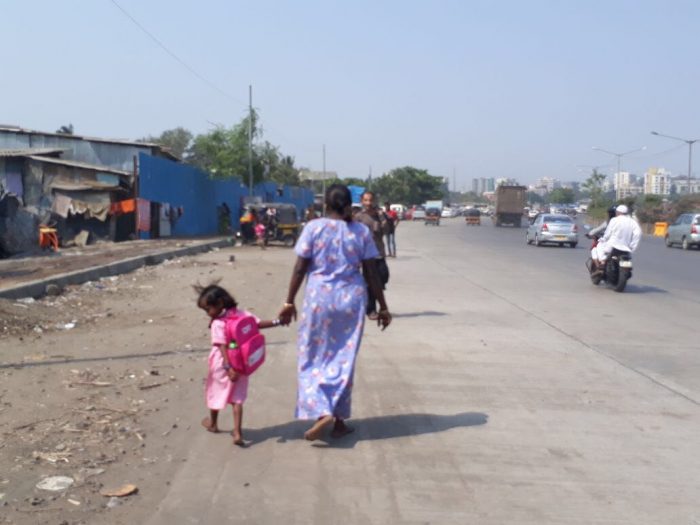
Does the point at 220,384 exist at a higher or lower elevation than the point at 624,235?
lower

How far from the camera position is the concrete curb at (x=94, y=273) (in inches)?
501

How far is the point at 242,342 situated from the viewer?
5.91 metres

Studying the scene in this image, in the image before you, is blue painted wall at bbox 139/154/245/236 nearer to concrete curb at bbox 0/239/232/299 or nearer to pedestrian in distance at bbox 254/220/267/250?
pedestrian in distance at bbox 254/220/267/250

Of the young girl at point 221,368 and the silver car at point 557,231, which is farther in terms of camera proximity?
the silver car at point 557,231

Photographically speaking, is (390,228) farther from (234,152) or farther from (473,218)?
(473,218)

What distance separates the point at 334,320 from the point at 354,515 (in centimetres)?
150

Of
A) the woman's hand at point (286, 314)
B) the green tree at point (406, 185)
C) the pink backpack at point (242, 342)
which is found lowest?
the pink backpack at point (242, 342)

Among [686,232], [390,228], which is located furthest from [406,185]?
[390,228]

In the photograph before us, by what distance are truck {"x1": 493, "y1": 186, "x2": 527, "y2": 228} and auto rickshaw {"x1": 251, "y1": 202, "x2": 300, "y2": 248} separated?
120 feet

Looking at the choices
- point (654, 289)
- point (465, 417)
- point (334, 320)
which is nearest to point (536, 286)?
point (654, 289)

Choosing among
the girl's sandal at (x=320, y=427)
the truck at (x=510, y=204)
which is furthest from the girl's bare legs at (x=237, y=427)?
the truck at (x=510, y=204)

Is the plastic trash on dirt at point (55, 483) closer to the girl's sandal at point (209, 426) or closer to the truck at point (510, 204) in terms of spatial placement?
the girl's sandal at point (209, 426)

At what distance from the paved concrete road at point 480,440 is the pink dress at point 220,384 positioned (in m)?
0.29

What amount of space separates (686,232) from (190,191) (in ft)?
71.6
